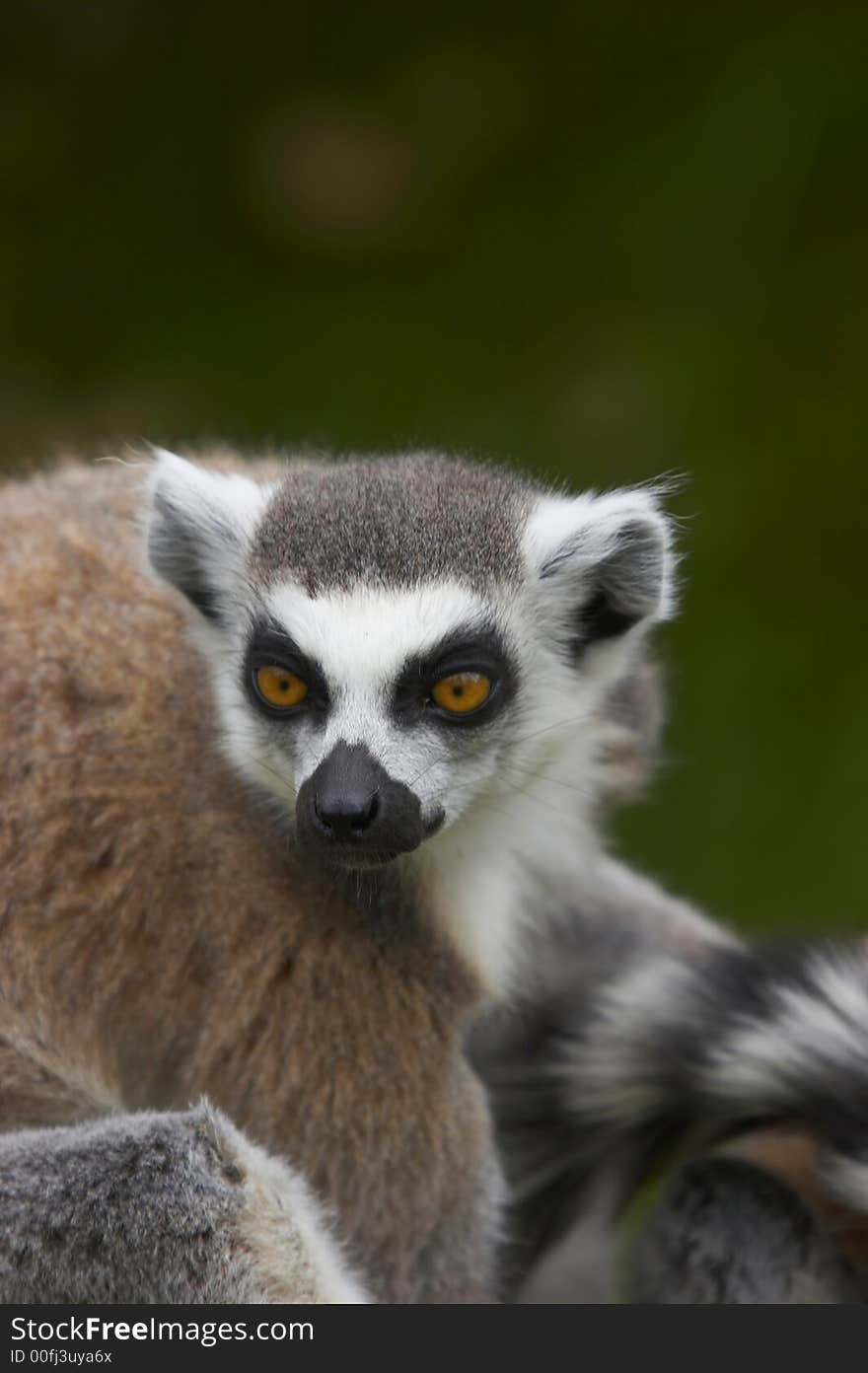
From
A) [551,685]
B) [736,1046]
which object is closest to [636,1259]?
[736,1046]

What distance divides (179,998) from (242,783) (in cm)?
34

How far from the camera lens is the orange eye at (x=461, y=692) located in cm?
238

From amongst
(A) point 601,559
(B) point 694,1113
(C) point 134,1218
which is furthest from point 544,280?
(C) point 134,1218

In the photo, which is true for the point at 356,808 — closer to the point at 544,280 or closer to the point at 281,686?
the point at 281,686

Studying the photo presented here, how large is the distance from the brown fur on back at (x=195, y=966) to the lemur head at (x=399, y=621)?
129mm

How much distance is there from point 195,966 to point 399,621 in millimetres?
651

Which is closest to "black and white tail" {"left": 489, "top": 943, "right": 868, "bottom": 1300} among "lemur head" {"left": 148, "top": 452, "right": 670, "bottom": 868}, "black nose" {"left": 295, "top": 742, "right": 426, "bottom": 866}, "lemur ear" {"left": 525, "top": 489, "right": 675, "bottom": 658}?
"lemur head" {"left": 148, "top": 452, "right": 670, "bottom": 868}

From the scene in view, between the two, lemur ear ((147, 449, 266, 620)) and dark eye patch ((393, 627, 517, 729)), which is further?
lemur ear ((147, 449, 266, 620))

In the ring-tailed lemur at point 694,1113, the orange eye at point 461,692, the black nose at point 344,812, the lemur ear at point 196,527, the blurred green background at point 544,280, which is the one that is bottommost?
the ring-tailed lemur at point 694,1113

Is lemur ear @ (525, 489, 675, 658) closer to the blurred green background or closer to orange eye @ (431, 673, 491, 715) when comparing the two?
orange eye @ (431, 673, 491, 715)

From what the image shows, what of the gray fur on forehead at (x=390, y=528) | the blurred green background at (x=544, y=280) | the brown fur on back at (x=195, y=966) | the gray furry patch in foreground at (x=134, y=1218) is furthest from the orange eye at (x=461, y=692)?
the blurred green background at (x=544, y=280)

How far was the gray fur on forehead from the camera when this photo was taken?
2383 millimetres

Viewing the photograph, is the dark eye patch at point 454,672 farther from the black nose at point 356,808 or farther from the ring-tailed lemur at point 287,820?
the black nose at point 356,808

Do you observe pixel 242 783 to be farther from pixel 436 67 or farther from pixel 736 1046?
pixel 436 67
